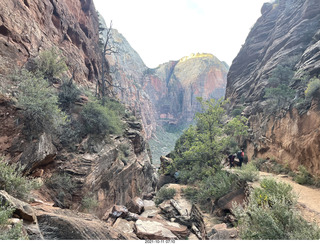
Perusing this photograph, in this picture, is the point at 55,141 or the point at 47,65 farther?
the point at 47,65

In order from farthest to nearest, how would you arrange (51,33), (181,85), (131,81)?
1. (181,85)
2. (131,81)
3. (51,33)

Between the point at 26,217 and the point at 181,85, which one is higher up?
the point at 181,85

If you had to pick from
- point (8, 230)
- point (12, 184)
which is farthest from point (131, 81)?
point (8, 230)

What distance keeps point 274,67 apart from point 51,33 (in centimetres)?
2578

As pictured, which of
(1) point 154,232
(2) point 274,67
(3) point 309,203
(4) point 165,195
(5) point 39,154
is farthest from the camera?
(2) point 274,67

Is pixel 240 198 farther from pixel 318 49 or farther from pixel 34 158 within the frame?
pixel 318 49

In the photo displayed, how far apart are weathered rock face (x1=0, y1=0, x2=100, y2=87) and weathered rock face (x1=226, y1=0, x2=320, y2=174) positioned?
16129 mm

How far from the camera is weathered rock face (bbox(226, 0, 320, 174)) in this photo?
8906 mm

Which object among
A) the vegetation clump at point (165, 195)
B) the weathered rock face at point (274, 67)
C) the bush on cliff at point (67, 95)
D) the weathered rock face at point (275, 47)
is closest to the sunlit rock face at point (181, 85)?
the weathered rock face at point (275, 47)

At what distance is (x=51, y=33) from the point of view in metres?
14.9

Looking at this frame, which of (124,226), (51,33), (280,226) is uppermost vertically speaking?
(51,33)

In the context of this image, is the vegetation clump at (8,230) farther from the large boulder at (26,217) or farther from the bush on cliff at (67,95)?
the bush on cliff at (67,95)

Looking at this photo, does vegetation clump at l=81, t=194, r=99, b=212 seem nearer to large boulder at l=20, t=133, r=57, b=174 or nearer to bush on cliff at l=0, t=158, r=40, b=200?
large boulder at l=20, t=133, r=57, b=174

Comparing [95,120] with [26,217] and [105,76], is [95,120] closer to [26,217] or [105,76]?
[26,217]
